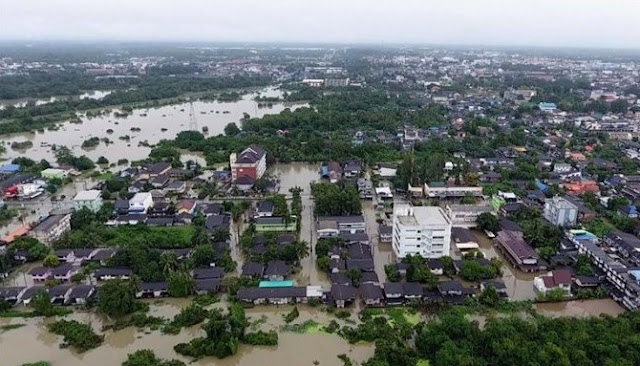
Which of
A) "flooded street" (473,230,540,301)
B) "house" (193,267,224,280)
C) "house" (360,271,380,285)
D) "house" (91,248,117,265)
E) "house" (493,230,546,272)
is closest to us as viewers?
"flooded street" (473,230,540,301)

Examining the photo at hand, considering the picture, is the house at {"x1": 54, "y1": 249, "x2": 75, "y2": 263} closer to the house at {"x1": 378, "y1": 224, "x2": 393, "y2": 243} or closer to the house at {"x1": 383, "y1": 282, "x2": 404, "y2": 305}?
the house at {"x1": 383, "y1": 282, "x2": 404, "y2": 305}

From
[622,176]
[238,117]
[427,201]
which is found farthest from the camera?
[238,117]

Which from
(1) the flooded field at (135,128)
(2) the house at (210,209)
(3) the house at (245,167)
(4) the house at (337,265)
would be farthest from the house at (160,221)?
(1) the flooded field at (135,128)

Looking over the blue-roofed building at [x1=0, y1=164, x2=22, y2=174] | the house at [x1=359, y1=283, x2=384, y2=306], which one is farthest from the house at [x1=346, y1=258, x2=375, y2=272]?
the blue-roofed building at [x1=0, y1=164, x2=22, y2=174]

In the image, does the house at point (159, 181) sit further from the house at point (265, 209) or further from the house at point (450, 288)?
the house at point (450, 288)

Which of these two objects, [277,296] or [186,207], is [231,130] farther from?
[277,296]

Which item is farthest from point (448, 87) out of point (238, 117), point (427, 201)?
point (427, 201)

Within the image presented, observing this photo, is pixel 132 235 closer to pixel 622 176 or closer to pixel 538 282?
pixel 538 282
